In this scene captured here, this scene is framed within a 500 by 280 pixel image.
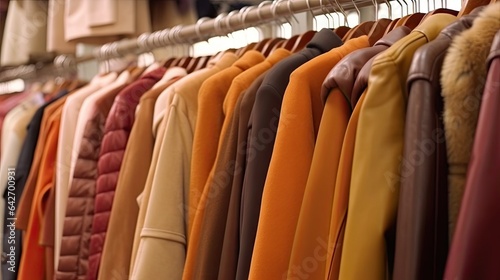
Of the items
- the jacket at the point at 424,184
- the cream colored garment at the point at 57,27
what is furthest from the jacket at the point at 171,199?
the cream colored garment at the point at 57,27

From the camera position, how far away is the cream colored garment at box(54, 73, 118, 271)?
164cm

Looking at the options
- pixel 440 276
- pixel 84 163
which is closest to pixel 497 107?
pixel 440 276

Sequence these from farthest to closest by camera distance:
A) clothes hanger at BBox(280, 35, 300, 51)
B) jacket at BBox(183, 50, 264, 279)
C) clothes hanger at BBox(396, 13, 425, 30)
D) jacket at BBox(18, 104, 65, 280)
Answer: jacket at BBox(18, 104, 65, 280)
clothes hanger at BBox(280, 35, 300, 51)
jacket at BBox(183, 50, 264, 279)
clothes hanger at BBox(396, 13, 425, 30)

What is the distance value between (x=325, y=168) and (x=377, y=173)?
0.10 m

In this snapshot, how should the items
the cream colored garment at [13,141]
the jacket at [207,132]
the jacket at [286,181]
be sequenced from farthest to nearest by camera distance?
1. the cream colored garment at [13,141]
2. the jacket at [207,132]
3. the jacket at [286,181]

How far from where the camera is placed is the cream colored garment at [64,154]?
1.64 meters

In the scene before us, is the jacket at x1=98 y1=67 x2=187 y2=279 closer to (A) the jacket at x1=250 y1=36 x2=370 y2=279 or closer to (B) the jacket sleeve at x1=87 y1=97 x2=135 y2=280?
(B) the jacket sleeve at x1=87 y1=97 x2=135 y2=280

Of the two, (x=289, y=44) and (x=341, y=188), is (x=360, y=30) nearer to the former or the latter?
(x=289, y=44)

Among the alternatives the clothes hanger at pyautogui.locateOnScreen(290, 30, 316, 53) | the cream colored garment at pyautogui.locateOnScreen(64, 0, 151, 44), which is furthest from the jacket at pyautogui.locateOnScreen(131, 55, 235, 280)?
the cream colored garment at pyautogui.locateOnScreen(64, 0, 151, 44)

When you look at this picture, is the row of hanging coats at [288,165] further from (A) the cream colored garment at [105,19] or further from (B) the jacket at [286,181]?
(A) the cream colored garment at [105,19]

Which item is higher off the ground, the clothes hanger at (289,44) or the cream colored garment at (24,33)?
the cream colored garment at (24,33)

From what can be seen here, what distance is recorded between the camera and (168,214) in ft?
4.27

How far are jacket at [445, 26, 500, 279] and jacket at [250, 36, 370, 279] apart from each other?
31 cm

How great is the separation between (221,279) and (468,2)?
0.56 metres
